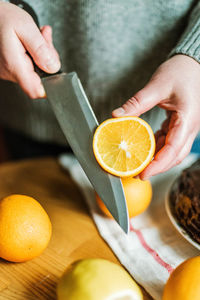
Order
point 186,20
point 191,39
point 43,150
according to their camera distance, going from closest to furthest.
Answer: point 191,39 < point 186,20 < point 43,150

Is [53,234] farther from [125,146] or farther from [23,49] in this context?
[23,49]

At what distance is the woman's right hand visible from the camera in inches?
31.0

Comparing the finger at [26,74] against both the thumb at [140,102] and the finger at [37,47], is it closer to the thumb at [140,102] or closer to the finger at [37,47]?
the finger at [37,47]

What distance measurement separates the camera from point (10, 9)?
2.65 ft

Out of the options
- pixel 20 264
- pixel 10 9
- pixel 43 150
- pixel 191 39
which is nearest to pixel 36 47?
pixel 10 9

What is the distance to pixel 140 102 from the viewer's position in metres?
0.77

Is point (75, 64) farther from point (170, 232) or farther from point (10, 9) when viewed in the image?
point (170, 232)

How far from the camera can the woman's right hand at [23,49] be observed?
788mm

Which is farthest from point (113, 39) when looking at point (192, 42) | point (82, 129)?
point (82, 129)

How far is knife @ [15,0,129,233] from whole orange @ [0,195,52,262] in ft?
0.52

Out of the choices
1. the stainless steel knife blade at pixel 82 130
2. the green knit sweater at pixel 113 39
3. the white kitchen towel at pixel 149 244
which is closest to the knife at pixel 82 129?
the stainless steel knife blade at pixel 82 130

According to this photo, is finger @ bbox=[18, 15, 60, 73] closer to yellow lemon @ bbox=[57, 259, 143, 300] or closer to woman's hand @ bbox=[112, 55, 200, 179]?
woman's hand @ bbox=[112, 55, 200, 179]

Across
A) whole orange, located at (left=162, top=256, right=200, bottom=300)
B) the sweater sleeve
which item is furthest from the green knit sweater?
whole orange, located at (left=162, top=256, right=200, bottom=300)

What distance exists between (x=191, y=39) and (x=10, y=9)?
47cm
